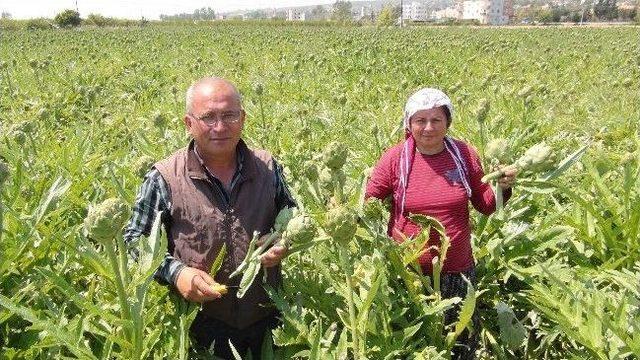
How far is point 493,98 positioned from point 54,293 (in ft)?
16.5

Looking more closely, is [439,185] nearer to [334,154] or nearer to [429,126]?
[429,126]

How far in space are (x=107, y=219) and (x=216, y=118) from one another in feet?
2.08

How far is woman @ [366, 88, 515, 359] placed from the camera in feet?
7.66

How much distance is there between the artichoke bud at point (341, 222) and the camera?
1577 millimetres

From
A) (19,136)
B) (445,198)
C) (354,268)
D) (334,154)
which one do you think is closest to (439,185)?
(445,198)

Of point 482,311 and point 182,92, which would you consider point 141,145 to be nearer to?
point 482,311

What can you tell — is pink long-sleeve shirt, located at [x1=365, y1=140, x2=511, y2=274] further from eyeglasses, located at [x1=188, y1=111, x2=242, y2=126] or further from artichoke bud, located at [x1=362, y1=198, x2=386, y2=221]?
eyeglasses, located at [x1=188, y1=111, x2=242, y2=126]

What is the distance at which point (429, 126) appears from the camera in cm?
229

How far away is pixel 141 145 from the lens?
380 centimetres

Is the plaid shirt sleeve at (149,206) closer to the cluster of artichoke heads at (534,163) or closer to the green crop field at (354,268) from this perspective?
the green crop field at (354,268)

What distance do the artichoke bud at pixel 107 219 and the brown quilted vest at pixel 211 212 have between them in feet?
1.75

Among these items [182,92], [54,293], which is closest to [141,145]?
[54,293]

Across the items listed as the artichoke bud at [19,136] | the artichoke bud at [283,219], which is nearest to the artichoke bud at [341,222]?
the artichoke bud at [283,219]

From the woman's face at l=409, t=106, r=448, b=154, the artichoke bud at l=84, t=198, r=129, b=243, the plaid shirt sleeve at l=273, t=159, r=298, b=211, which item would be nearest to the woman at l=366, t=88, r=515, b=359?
the woman's face at l=409, t=106, r=448, b=154
